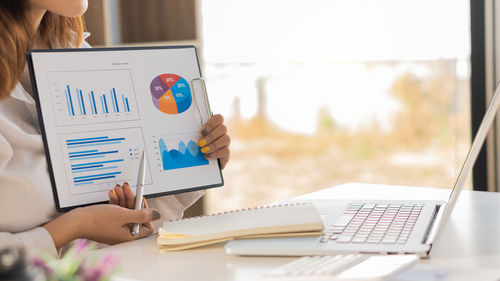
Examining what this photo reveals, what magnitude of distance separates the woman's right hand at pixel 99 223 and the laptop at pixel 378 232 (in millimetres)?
216

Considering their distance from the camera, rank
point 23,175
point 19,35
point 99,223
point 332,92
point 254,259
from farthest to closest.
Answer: point 332,92, point 19,35, point 23,175, point 99,223, point 254,259

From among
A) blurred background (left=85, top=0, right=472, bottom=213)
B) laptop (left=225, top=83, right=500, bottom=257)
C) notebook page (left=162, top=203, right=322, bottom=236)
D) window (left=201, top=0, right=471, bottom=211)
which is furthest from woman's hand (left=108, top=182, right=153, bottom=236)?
window (left=201, top=0, right=471, bottom=211)

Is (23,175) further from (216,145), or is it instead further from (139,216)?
(216,145)

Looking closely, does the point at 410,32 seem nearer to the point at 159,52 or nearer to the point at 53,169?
the point at 159,52

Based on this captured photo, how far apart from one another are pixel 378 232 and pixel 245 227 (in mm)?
203

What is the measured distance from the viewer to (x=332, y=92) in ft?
12.5

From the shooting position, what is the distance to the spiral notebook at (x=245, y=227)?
0.92 meters

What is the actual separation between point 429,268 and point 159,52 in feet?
2.28

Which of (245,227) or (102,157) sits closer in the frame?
(245,227)

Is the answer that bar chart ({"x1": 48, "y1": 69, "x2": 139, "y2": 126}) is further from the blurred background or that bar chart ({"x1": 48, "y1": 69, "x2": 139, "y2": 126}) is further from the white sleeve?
the blurred background

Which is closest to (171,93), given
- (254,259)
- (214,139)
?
(214,139)

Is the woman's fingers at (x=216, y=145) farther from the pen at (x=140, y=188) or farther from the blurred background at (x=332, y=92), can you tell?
the blurred background at (x=332, y=92)

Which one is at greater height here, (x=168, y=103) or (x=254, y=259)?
(x=168, y=103)

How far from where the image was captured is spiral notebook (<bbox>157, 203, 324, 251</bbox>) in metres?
0.92
